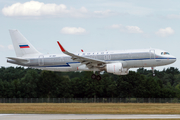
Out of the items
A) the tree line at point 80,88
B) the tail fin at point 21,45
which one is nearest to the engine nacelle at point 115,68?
the tail fin at point 21,45

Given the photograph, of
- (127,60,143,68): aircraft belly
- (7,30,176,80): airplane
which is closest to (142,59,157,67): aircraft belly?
(7,30,176,80): airplane

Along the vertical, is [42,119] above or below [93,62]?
below

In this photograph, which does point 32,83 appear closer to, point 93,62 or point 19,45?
point 19,45

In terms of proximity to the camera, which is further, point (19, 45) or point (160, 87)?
point (160, 87)

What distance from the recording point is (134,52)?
47875 millimetres

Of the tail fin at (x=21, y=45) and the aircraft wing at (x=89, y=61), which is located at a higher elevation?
the tail fin at (x=21, y=45)

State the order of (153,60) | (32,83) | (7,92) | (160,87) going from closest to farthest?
(153,60) < (7,92) < (32,83) < (160,87)

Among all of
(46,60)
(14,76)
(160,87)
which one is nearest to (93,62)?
(46,60)

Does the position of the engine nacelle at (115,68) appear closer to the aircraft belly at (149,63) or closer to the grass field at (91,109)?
the aircraft belly at (149,63)

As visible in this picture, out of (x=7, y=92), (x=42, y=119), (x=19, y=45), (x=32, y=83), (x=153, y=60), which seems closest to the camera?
(x=42, y=119)

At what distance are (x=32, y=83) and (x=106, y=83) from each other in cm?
2139

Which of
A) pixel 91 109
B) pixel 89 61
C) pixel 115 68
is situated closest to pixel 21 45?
pixel 89 61

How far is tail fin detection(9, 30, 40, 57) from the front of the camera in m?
55.0

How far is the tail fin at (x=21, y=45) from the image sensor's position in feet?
181
